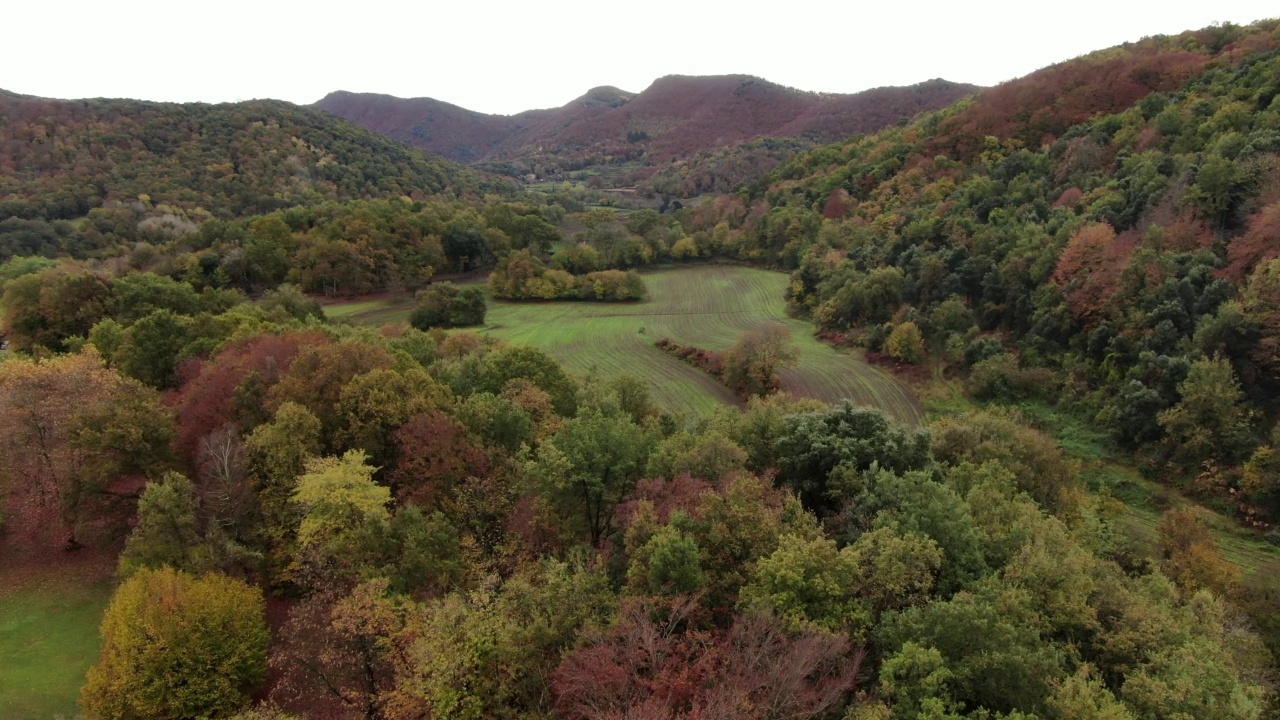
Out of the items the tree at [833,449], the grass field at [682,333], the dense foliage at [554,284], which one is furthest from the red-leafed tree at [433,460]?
the dense foliage at [554,284]

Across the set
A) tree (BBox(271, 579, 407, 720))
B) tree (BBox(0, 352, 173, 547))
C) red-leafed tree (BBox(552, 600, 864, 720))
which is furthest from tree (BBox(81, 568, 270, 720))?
red-leafed tree (BBox(552, 600, 864, 720))

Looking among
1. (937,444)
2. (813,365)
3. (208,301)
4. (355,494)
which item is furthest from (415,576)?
(208,301)

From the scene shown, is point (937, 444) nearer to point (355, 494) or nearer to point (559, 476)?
point (559, 476)

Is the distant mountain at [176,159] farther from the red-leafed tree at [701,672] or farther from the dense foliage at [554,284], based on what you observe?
the red-leafed tree at [701,672]

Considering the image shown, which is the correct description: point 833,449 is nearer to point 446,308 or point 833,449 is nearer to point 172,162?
point 446,308

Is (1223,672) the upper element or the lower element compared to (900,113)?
lower

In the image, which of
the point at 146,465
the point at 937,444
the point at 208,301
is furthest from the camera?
the point at 208,301
